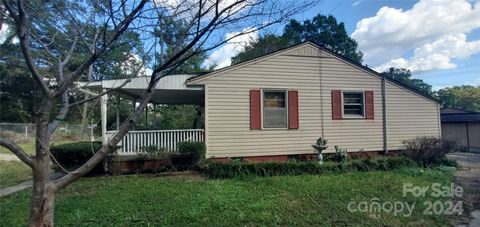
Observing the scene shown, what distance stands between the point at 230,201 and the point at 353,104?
740 cm

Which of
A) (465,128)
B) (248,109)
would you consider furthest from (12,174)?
(465,128)

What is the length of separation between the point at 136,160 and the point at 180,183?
8.12 ft

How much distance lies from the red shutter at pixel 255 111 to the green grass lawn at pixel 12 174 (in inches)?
268

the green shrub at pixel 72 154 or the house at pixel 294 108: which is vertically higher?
the house at pixel 294 108

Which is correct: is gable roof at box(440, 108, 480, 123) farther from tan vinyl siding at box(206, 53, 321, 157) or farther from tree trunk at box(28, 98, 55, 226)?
tree trunk at box(28, 98, 55, 226)

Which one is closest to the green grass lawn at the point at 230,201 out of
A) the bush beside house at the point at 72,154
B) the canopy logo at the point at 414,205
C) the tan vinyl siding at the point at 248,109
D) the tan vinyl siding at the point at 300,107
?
the canopy logo at the point at 414,205

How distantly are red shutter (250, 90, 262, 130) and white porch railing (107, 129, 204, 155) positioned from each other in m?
1.67

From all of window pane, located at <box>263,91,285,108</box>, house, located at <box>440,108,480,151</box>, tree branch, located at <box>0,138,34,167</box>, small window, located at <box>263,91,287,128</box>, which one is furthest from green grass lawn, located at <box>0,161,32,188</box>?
house, located at <box>440,108,480,151</box>

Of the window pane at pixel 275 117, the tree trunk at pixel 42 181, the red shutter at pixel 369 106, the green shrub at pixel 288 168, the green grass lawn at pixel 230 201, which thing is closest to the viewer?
the tree trunk at pixel 42 181

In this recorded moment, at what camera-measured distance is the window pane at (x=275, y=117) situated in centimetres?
1034

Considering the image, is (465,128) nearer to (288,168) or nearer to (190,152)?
(288,168)

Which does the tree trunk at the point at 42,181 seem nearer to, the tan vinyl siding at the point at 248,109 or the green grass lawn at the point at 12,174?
the green grass lawn at the point at 12,174

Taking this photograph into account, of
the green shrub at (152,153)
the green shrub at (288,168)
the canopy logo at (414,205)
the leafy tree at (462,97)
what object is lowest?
the canopy logo at (414,205)

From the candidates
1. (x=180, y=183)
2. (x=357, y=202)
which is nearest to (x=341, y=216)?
(x=357, y=202)
